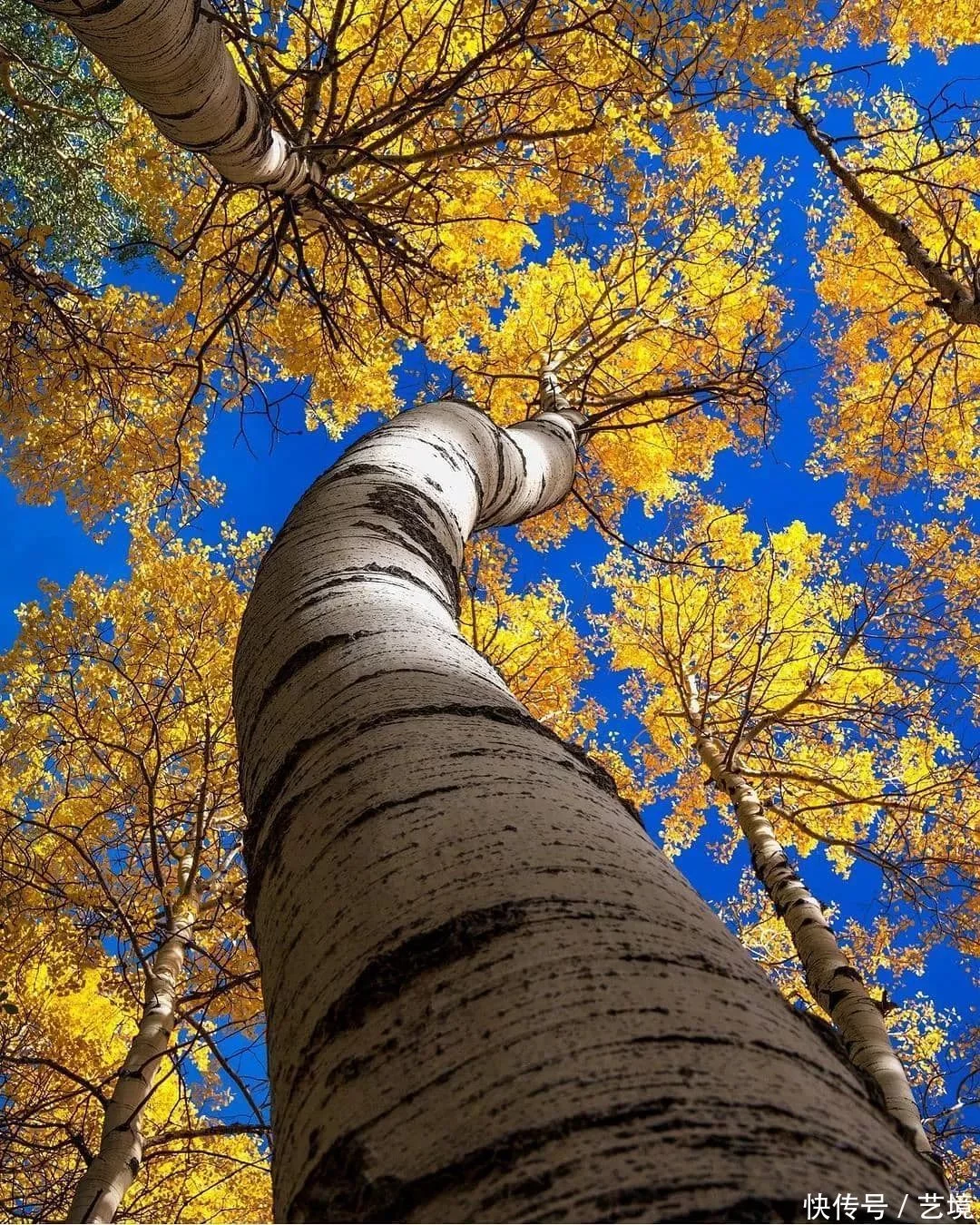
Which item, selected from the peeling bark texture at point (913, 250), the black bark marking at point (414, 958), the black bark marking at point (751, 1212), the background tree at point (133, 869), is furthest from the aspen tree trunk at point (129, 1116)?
the peeling bark texture at point (913, 250)

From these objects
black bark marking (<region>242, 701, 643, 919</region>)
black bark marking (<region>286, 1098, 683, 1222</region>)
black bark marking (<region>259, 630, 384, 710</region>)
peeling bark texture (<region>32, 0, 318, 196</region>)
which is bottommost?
black bark marking (<region>286, 1098, 683, 1222</region>)

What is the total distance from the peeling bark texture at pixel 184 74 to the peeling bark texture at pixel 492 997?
62.3 inches

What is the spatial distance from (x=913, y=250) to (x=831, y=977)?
4.36 metres

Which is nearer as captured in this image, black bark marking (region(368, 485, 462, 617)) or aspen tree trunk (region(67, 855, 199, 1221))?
black bark marking (region(368, 485, 462, 617))

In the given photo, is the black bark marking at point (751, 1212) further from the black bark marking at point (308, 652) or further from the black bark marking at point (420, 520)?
the black bark marking at point (420, 520)

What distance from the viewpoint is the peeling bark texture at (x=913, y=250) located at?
4277 millimetres

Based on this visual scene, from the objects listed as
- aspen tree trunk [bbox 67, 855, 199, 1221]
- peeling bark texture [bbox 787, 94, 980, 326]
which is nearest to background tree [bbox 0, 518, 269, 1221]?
aspen tree trunk [bbox 67, 855, 199, 1221]

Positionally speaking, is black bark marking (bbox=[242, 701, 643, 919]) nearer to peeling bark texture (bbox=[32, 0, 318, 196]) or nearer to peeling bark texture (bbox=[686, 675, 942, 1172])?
Result: peeling bark texture (bbox=[32, 0, 318, 196])

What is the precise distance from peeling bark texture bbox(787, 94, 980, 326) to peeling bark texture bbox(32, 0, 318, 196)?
3.56 meters

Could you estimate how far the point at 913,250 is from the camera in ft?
15.7

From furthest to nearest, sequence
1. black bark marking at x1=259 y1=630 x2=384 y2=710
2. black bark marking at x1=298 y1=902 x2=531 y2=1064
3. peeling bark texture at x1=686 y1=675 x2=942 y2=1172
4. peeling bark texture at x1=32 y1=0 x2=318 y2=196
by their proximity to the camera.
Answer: peeling bark texture at x1=686 y1=675 x2=942 y2=1172 → peeling bark texture at x1=32 y1=0 x2=318 y2=196 → black bark marking at x1=259 y1=630 x2=384 y2=710 → black bark marking at x1=298 y1=902 x2=531 y2=1064

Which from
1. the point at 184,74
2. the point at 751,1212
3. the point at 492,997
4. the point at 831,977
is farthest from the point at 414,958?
the point at 831,977

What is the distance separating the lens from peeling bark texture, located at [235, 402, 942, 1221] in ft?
1.27

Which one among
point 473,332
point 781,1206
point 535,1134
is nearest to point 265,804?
point 535,1134
